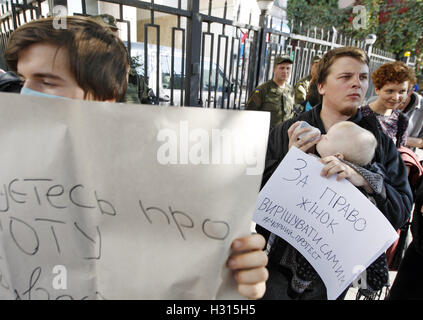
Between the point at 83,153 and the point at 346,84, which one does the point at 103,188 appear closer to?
the point at 83,153

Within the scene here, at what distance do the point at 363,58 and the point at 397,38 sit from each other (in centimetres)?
888

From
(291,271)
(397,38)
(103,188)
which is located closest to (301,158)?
(291,271)

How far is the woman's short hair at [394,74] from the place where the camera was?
7.72ft

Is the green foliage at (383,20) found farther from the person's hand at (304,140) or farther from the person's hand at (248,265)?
the person's hand at (248,265)

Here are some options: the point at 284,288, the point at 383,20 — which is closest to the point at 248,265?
the point at 284,288

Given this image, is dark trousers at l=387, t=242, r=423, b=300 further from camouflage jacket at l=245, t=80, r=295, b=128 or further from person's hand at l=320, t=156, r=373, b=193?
camouflage jacket at l=245, t=80, r=295, b=128

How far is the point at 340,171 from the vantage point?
42.3 inches

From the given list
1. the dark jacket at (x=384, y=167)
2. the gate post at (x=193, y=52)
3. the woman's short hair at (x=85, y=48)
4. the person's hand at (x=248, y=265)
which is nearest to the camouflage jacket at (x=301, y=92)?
the gate post at (x=193, y=52)

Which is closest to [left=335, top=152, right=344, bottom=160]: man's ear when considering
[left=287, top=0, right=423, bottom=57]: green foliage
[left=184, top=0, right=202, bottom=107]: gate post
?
[left=184, top=0, right=202, bottom=107]: gate post

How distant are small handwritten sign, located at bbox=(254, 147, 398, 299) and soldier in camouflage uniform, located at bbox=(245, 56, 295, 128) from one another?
3.19 meters

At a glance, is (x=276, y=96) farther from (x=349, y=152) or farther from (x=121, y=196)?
(x=121, y=196)

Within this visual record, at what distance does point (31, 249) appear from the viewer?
0.64 metres

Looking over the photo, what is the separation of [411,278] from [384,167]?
937 millimetres

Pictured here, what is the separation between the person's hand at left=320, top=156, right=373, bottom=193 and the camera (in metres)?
1.06
